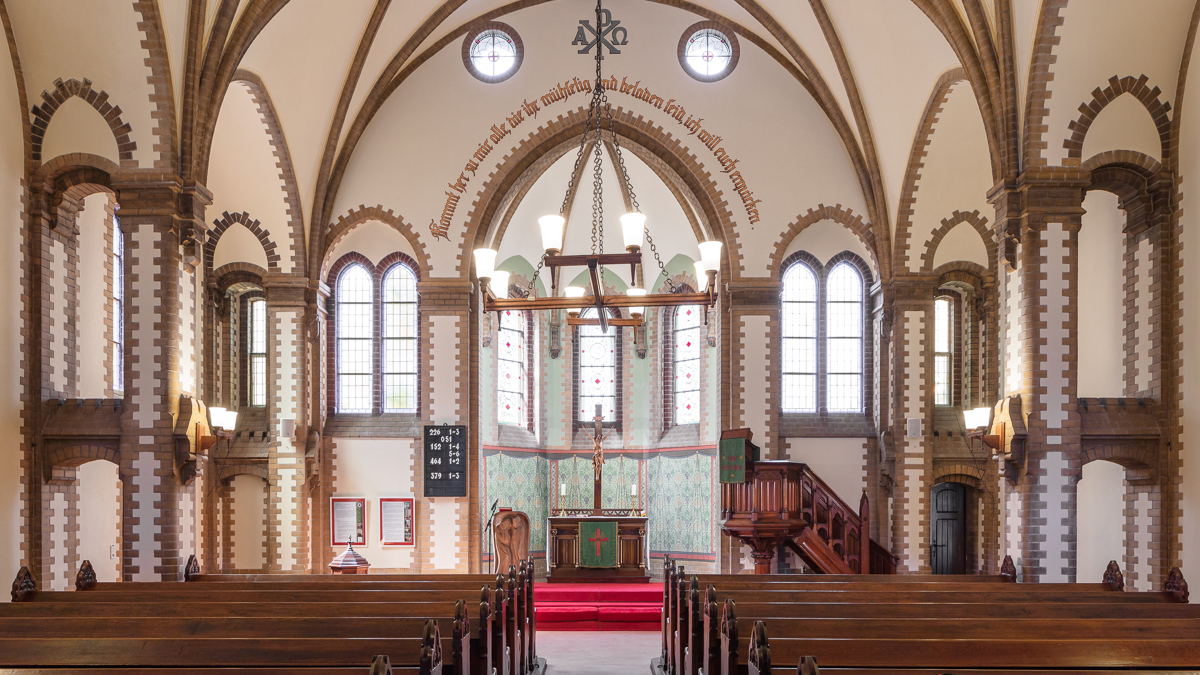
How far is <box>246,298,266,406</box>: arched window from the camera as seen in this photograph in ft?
55.8

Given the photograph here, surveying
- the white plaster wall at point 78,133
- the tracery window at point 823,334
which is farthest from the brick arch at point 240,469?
the tracery window at point 823,334

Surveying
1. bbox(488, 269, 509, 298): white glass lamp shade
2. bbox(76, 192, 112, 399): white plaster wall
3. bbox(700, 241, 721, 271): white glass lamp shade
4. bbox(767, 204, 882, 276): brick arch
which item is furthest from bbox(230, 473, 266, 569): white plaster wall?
bbox(700, 241, 721, 271): white glass lamp shade

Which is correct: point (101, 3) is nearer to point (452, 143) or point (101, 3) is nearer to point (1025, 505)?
point (452, 143)

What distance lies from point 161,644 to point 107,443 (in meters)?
5.52

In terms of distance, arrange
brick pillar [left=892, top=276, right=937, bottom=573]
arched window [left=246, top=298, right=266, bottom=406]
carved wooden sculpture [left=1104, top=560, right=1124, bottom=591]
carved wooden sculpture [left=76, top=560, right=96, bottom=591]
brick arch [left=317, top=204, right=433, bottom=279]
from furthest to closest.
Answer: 1. arched window [left=246, top=298, right=266, bottom=406]
2. brick arch [left=317, top=204, right=433, bottom=279]
3. brick pillar [left=892, top=276, right=937, bottom=573]
4. carved wooden sculpture [left=76, top=560, right=96, bottom=591]
5. carved wooden sculpture [left=1104, top=560, right=1124, bottom=591]

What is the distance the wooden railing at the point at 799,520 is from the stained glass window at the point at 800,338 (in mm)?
2015

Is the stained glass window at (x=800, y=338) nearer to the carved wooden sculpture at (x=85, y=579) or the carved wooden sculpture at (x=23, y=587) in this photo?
the carved wooden sculpture at (x=85, y=579)

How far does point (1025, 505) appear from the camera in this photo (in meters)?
10.0

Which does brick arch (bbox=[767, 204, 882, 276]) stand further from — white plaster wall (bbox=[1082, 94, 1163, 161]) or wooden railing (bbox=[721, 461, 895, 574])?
white plaster wall (bbox=[1082, 94, 1163, 161])

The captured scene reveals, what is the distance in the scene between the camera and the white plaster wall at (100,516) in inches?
464

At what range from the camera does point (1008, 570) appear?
9.88 m

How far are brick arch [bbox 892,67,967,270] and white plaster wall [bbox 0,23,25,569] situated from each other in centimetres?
Result: 1058

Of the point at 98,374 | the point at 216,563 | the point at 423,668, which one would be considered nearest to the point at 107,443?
the point at 98,374

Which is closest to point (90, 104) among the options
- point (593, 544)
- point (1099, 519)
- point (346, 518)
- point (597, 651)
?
point (346, 518)
